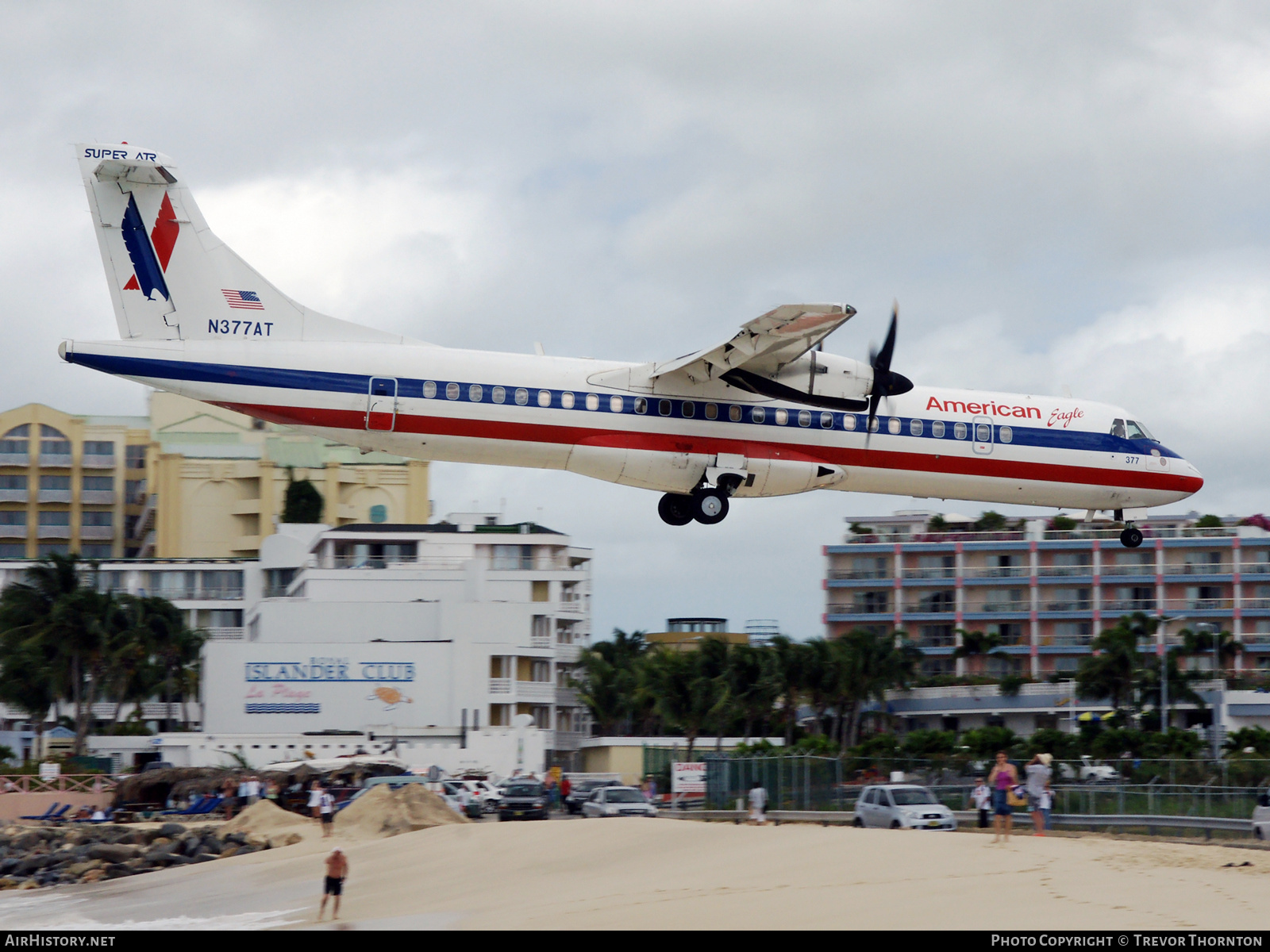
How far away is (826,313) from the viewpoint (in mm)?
24859

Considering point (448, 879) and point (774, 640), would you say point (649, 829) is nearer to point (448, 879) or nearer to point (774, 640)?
point (448, 879)

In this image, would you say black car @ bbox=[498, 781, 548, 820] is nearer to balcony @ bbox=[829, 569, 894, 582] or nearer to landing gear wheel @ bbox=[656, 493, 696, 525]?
landing gear wheel @ bbox=[656, 493, 696, 525]

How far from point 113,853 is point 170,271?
17379 millimetres

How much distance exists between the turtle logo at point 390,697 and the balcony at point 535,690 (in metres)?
4.61

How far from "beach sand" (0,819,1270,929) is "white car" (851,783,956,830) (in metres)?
1.48

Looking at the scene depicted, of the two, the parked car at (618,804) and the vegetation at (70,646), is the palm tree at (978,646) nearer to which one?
the vegetation at (70,646)

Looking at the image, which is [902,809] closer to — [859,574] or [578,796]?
[578,796]

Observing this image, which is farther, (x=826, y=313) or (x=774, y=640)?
(x=774, y=640)

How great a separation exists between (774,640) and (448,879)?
41799 mm

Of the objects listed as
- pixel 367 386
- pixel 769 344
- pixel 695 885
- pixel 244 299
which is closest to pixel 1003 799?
Result: pixel 695 885

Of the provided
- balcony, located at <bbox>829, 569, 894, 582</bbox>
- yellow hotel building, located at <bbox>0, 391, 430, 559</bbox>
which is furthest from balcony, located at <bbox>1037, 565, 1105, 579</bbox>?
yellow hotel building, located at <bbox>0, 391, 430, 559</bbox>

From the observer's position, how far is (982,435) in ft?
94.8

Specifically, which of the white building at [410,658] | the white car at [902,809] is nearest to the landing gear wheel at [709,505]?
the white car at [902,809]
